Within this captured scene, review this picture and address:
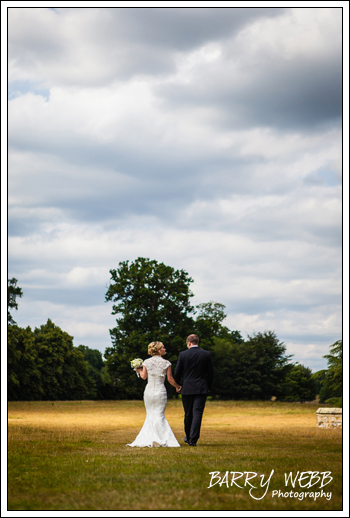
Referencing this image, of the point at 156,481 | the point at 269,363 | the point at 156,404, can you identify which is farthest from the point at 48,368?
the point at 156,481

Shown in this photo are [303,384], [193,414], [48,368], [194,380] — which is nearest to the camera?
[193,414]

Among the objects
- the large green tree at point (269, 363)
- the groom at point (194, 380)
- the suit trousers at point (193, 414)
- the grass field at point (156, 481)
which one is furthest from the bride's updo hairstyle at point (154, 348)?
the large green tree at point (269, 363)

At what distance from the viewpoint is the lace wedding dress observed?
10.3 m

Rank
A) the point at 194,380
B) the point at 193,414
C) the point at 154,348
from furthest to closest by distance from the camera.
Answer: the point at 154,348
the point at 194,380
the point at 193,414

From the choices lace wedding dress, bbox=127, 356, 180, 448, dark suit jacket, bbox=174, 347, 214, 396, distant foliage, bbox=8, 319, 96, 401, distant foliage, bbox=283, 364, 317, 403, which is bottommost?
distant foliage, bbox=283, 364, 317, 403

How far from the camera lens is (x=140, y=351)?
47125 mm

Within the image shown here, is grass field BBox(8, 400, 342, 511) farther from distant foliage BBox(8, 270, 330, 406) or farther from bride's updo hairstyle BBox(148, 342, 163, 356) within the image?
distant foliage BBox(8, 270, 330, 406)

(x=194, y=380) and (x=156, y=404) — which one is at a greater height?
(x=194, y=380)

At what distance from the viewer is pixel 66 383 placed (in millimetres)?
62844

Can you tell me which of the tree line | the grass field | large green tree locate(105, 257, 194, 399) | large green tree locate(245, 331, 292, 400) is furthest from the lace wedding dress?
large green tree locate(245, 331, 292, 400)

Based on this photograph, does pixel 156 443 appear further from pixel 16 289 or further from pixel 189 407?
pixel 16 289

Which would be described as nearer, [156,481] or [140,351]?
[156,481]

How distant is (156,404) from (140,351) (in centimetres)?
3658

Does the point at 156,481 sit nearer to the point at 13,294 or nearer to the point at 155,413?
the point at 155,413
